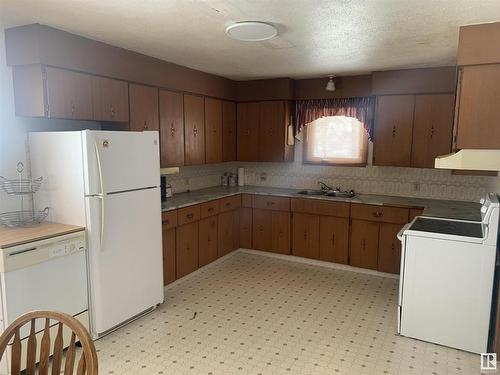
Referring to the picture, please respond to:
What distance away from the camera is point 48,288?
2471mm

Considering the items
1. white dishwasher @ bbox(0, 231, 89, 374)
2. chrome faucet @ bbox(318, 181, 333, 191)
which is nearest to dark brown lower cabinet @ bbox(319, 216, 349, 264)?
chrome faucet @ bbox(318, 181, 333, 191)

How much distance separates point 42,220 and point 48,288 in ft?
2.10

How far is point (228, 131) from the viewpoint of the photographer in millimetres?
5047

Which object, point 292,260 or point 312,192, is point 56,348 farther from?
point 312,192

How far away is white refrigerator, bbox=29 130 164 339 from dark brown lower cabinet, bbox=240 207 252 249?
1954 mm

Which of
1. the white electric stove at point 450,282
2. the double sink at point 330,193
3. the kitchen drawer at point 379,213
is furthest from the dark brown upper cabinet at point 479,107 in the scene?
the double sink at point 330,193

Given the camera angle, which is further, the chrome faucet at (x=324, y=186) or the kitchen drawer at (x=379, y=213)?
the chrome faucet at (x=324, y=186)

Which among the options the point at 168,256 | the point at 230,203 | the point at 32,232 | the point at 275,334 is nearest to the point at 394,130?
the point at 230,203

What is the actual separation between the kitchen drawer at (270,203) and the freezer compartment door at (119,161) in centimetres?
187

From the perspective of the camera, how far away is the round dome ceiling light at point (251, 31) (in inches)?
98.0

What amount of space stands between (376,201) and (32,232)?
3376 mm

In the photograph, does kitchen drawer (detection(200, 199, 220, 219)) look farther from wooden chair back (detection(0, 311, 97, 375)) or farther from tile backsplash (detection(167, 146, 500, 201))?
wooden chair back (detection(0, 311, 97, 375))

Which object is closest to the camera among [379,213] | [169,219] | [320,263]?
[169,219]

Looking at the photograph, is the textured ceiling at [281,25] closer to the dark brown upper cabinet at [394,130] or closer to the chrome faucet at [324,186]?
the dark brown upper cabinet at [394,130]
